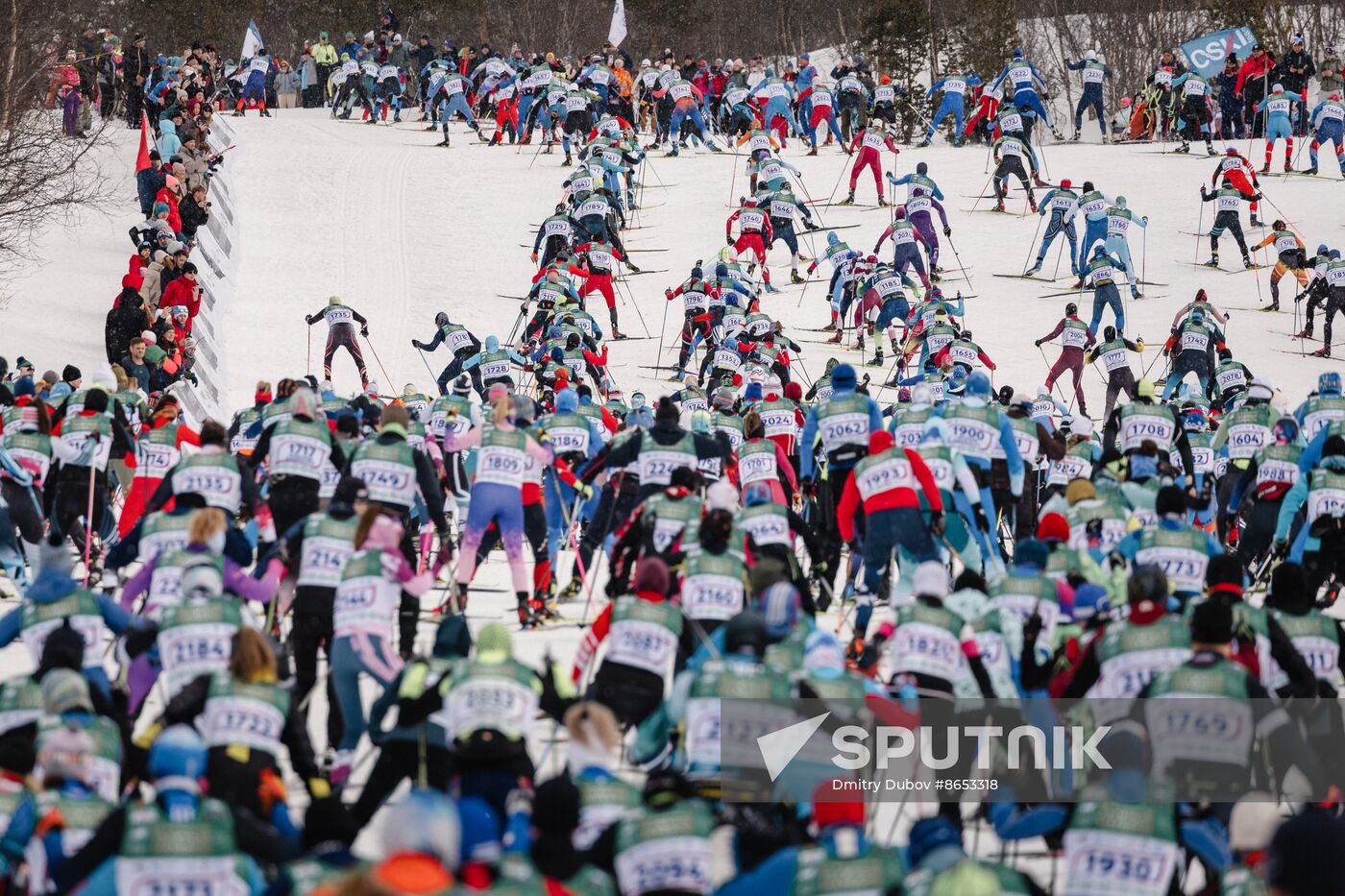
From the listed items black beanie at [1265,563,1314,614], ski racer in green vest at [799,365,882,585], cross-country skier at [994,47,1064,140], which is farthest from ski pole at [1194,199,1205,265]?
black beanie at [1265,563,1314,614]

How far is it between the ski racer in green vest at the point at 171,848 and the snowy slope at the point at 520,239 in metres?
18.4

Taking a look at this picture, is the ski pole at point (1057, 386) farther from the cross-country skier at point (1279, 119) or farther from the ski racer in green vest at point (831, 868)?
the ski racer in green vest at point (831, 868)

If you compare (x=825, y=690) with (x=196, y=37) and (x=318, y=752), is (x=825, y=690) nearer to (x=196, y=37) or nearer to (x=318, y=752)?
(x=318, y=752)

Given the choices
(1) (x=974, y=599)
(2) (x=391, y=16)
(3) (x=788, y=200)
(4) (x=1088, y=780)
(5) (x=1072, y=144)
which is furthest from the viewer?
(2) (x=391, y=16)

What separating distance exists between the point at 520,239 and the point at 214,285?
6.83 m

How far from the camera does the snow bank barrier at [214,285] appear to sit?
76.0 feet

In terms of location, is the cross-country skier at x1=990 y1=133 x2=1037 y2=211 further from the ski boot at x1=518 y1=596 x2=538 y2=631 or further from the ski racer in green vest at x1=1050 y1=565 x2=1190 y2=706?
the ski racer in green vest at x1=1050 y1=565 x2=1190 y2=706

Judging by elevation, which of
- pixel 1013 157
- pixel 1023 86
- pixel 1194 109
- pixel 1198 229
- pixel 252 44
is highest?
pixel 252 44

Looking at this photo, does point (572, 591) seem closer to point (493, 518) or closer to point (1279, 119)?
point (493, 518)

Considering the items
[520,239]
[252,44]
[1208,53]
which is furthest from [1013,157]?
[252,44]

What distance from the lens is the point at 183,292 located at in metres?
23.5

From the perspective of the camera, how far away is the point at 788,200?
27656 mm

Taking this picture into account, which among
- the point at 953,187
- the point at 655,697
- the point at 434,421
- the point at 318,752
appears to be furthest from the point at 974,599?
the point at 953,187

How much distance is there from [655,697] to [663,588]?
0.51m
